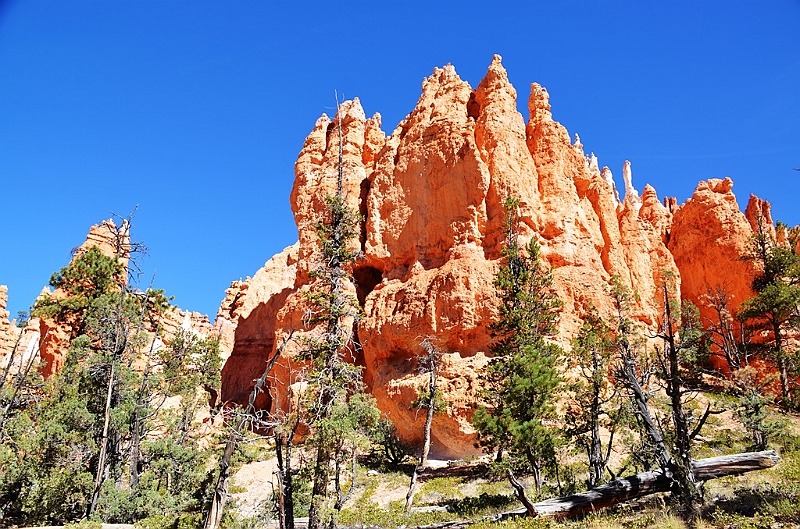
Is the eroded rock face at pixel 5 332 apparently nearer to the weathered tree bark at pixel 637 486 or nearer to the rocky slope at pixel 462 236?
the rocky slope at pixel 462 236

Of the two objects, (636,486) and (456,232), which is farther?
(456,232)

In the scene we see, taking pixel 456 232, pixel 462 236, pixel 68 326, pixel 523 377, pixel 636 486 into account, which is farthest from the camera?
pixel 68 326

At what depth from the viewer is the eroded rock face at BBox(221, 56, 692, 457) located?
99.3 ft

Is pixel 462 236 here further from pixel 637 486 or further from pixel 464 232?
pixel 637 486

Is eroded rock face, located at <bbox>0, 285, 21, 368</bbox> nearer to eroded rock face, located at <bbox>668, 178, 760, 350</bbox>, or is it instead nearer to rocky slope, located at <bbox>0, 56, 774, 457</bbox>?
rocky slope, located at <bbox>0, 56, 774, 457</bbox>

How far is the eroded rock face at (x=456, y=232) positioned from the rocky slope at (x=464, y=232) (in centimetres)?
10

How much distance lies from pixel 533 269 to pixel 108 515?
21535 millimetres

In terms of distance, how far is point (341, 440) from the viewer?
51.6 feet

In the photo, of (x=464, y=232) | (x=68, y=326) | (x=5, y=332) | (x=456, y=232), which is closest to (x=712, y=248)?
(x=464, y=232)

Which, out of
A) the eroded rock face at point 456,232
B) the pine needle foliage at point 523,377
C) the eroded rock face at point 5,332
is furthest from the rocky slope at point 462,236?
the eroded rock face at point 5,332

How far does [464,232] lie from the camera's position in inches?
1328

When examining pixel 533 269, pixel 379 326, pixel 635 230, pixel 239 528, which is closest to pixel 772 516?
pixel 239 528

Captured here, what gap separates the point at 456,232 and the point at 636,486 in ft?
70.1

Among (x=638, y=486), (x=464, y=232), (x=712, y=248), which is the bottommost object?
(x=638, y=486)
